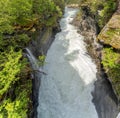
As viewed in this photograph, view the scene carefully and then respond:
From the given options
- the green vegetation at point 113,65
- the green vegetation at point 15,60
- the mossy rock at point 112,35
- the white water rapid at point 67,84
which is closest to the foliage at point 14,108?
the green vegetation at point 15,60

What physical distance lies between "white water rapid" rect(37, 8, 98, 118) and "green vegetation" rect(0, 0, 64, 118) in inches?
153

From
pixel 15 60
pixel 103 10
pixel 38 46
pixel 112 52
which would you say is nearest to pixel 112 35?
pixel 112 52

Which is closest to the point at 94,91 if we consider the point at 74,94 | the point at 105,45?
the point at 74,94

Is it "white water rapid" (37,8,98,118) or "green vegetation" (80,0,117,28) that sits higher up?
"green vegetation" (80,0,117,28)

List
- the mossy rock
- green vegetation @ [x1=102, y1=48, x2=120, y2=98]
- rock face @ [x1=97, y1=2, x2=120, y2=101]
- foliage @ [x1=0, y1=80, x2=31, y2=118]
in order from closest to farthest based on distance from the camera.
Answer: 1. foliage @ [x1=0, y1=80, x2=31, y2=118]
2. green vegetation @ [x1=102, y1=48, x2=120, y2=98]
3. rock face @ [x1=97, y1=2, x2=120, y2=101]
4. the mossy rock

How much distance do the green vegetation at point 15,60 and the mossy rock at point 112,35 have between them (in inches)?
239

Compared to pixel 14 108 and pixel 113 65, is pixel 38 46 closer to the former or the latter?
pixel 113 65

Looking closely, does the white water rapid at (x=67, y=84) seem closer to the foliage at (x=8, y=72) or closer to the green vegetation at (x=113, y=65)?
the green vegetation at (x=113, y=65)

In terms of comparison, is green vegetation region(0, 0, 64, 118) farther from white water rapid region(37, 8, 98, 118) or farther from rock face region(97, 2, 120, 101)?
rock face region(97, 2, 120, 101)

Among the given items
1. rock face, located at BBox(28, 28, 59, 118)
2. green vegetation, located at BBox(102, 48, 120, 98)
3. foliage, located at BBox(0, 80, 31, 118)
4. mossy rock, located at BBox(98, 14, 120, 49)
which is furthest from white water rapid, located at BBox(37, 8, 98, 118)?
foliage, located at BBox(0, 80, 31, 118)

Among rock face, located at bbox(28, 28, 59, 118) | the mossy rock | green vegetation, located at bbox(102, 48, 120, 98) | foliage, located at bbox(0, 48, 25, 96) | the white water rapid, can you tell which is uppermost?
foliage, located at bbox(0, 48, 25, 96)

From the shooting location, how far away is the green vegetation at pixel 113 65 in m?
16.6

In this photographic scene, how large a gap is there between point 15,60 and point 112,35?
31.0 feet

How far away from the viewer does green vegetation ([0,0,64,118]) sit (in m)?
11.9
